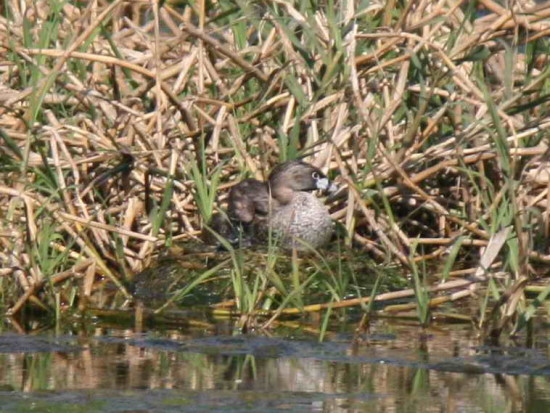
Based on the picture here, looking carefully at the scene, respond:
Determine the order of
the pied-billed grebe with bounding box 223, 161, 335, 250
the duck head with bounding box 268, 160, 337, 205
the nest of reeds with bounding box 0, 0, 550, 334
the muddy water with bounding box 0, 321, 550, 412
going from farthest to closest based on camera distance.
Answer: the duck head with bounding box 268, 160, 337, 205
the pied-billed grebe with bounding box 223, 161, 335, 250
the nest of reeds with bounding box 0, 0, 550, 334
the muddy water with bounding box 0, 321, 550, 412

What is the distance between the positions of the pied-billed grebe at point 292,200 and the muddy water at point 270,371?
4.32 ft

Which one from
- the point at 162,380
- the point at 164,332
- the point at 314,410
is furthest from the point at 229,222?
the point at 314,410

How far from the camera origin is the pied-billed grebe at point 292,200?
7.76m

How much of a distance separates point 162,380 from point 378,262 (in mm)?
2550

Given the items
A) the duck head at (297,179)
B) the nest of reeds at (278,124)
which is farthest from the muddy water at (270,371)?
the duck head at (297,179)

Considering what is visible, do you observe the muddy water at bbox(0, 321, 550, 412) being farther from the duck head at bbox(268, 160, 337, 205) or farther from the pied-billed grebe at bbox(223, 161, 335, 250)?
the duck head at bbox(268, 160, 337, 205)

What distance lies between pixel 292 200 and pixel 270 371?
2.66 metres

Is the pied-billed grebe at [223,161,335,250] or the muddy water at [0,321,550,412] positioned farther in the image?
the pied-billed grebe at [223,161,335,250]

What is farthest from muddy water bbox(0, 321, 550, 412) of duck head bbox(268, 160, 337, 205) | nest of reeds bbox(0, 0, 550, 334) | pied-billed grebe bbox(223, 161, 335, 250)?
duck head bbox(268, 160, 337, 205)

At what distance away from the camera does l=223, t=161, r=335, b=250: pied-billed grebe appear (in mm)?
7762

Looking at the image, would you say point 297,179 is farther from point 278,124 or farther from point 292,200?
point 278,124

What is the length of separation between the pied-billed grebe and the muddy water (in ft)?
4.32

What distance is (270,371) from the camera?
18.3 feet

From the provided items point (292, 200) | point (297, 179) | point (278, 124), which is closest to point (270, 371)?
point (297, 179)
